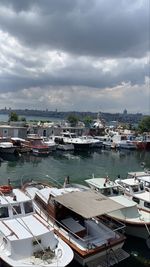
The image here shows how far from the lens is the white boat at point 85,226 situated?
591 inches

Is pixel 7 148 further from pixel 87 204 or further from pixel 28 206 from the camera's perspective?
pixel 87 204

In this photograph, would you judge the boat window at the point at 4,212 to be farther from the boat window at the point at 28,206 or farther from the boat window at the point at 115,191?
the boat window at the point at 115,191

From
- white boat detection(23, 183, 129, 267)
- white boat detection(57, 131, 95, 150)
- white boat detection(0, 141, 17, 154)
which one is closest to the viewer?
white boat detection(23, 183, 129, 267)

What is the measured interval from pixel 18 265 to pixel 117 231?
664cm

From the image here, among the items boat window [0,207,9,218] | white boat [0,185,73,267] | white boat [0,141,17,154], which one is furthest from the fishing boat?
white boat [0,185,73,267]

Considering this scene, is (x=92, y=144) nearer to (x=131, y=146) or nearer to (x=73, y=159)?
(x=131, y=146)

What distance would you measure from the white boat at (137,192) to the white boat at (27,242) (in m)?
8.36

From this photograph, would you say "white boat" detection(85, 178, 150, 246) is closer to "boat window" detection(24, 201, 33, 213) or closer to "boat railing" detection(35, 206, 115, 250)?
"boat railing" detection(35, 206, 115, 250)

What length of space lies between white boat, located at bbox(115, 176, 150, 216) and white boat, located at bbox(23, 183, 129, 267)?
15.4ft

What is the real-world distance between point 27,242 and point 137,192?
11.6 m

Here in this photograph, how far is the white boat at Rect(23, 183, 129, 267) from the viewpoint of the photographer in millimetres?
15000

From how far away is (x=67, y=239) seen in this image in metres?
15.7

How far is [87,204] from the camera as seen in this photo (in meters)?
16.2

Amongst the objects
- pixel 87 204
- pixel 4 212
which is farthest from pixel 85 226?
pixel 4 212
